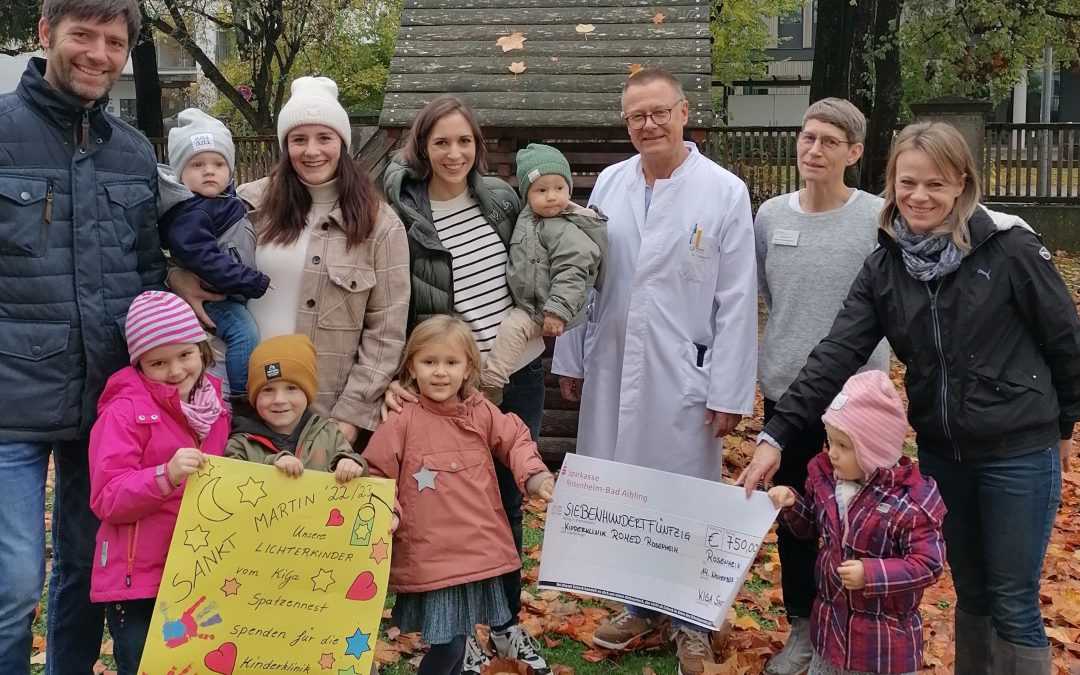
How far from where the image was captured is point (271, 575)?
10.1 feet

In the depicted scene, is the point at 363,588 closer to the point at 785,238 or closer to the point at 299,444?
the point at 299,444

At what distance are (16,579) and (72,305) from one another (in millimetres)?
868

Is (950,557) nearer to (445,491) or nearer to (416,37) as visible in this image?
(445,491)

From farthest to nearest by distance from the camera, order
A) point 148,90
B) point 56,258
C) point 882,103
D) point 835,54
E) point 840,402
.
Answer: point 148,90 → point 882,103 → point 835,54 → point 840,402 → point 56,258

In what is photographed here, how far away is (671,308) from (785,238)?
53cm

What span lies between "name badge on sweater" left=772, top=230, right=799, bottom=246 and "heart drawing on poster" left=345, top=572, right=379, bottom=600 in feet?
6.63

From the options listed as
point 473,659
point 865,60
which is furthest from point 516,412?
point 865,60

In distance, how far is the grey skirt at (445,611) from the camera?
3256 mm

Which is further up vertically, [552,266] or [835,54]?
[835,54]

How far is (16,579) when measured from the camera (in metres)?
2.96

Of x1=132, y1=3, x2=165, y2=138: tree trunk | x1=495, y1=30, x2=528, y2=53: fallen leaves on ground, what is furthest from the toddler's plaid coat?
x1=132, y1=3, x2=165, y2=138: tree trunk

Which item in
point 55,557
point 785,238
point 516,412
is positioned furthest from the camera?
point 516,412

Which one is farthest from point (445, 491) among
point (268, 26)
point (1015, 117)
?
point (1015, 117)

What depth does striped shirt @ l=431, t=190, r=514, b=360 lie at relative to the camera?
360cm
